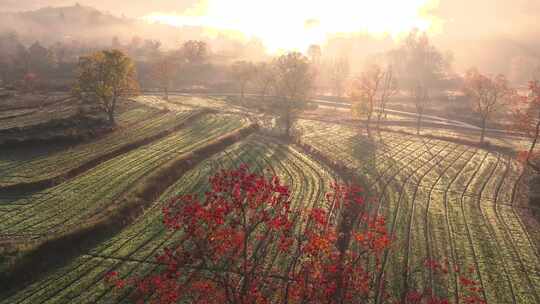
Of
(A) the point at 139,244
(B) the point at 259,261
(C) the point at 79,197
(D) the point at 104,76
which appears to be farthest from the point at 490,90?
(D) the point at 104,76

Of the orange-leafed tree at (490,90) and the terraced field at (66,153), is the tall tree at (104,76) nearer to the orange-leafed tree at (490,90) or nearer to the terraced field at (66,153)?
the terraced field at (66,153)

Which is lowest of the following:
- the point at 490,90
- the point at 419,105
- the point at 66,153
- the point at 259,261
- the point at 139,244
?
the point at 259,261

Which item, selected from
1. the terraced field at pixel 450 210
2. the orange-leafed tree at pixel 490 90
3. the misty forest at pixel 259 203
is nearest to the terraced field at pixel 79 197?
the misty forest at pixel 259 203

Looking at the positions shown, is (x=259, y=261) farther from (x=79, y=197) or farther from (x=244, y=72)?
(x=244, y=72)

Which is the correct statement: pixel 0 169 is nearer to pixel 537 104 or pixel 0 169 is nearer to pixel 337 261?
pixel 337 261

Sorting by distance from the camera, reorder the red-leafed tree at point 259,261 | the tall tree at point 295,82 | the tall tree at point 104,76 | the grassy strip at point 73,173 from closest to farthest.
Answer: the red-leafed tree at point 259,261
the grassy strip at point 73,173
the tall tree at point 104,76
the tall tree at point 295,82

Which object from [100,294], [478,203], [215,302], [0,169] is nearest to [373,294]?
[215,302]

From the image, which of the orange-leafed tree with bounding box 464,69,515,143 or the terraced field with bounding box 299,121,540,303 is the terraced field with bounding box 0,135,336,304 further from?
the orange-leafed tree with bounding box 464,69,515,143
